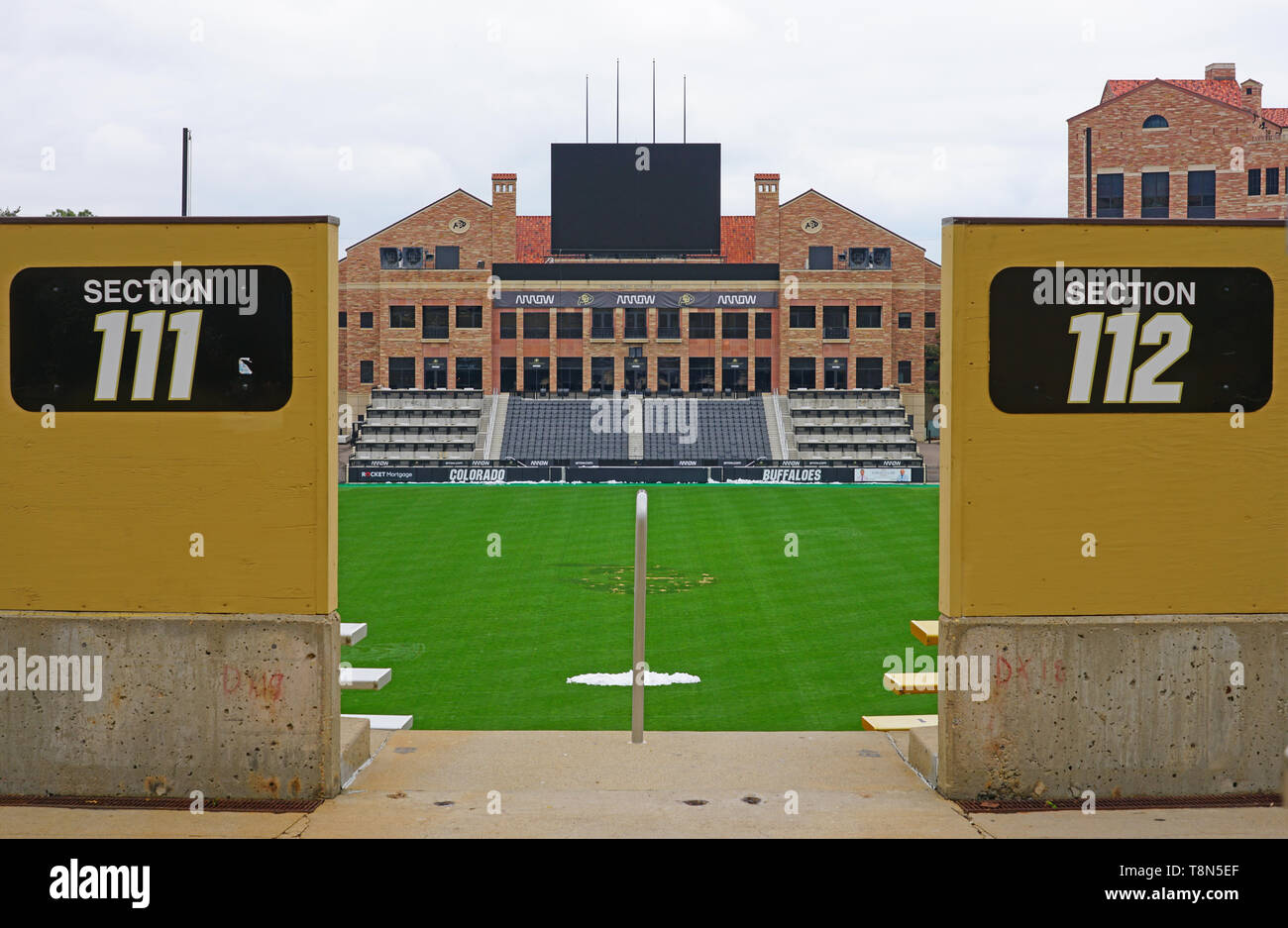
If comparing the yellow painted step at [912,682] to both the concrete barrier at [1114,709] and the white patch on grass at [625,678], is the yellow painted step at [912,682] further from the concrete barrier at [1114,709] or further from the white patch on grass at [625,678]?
the white patch on grass at [625,678]

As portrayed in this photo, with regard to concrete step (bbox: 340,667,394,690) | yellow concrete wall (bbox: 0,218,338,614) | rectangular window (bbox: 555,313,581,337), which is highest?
rectangular window (bbox: 555,313,581,337)

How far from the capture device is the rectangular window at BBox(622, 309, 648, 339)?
66438 mm

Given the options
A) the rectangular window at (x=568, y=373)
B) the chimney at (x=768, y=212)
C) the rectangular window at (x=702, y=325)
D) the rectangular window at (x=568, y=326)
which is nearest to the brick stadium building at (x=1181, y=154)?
the chimney at (x=768, y=212)

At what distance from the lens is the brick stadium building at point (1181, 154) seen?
198ft

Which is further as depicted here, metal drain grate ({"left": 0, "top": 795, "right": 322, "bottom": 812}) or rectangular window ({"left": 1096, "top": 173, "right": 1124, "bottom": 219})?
rectangular window ({"left": 1096, "top": 173, "right": 1124, "bottom": 219})

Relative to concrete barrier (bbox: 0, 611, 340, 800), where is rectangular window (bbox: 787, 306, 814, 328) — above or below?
above

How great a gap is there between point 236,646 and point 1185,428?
17.3 feet

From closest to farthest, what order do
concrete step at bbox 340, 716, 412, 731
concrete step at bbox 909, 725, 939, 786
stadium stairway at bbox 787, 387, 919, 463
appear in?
concrete step at bbox 909, 725, 939, 786
concrete step at bbox 340, 716, 412, 731
stadium stairway at bbox 787, 387, 919, 463

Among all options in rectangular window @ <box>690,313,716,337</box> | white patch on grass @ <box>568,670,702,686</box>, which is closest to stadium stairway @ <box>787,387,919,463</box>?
rectangular window @ <box>690,313,716,337</box>

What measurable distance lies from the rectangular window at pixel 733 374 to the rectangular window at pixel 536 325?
1001 centimetres

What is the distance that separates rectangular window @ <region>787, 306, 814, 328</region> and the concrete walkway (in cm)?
6024

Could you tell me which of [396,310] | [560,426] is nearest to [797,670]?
[560,426]

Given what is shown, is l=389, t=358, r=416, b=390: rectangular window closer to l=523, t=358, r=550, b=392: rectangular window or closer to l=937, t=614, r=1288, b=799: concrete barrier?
l=523, t=358, r=550, b=392: rectangular window

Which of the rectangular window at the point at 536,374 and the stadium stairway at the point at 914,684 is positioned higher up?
the rectangular window at the point at 536,374
